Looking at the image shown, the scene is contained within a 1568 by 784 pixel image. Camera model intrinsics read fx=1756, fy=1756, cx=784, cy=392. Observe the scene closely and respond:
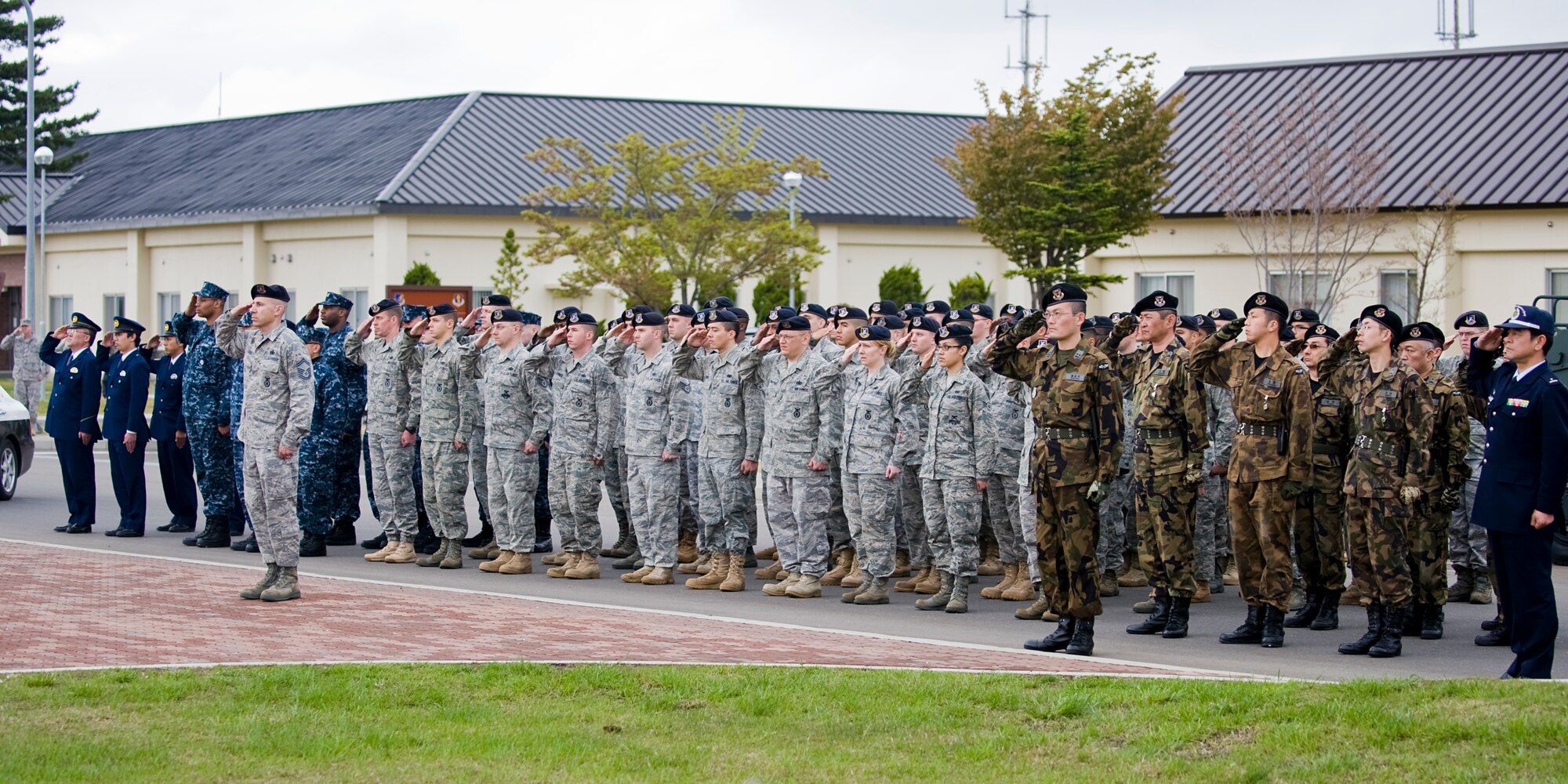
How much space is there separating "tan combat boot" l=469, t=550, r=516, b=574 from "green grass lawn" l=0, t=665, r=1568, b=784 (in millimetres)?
4836

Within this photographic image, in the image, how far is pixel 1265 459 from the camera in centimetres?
1080

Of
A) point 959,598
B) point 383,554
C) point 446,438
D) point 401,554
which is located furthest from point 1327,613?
point 383,554

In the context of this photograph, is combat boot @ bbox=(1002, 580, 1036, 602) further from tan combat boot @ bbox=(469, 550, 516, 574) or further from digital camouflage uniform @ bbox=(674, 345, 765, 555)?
tan combat boot @ bbox=(469, 550, 516, 574)

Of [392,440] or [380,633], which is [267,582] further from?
[392,440]

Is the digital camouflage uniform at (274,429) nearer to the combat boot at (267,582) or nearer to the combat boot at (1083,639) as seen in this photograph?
the combat boot at (267,582)

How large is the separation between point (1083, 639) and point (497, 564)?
553 centimetres

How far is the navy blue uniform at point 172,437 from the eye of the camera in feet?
52.2

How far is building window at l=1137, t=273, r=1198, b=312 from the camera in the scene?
35.3 m

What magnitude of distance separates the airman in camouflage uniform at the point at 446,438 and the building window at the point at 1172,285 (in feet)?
75.2

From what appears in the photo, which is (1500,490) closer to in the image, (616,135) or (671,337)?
(671,337)

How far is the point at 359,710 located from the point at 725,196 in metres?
29.3

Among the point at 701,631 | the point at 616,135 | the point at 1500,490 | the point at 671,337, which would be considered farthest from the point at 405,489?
the point at 616,135

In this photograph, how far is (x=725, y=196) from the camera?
36.8 m

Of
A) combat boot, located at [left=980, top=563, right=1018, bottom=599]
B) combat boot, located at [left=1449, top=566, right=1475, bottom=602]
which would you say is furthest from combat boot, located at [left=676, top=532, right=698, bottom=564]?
combat boot, located at [left=1449, top=566, right=1475, bottom=602]
